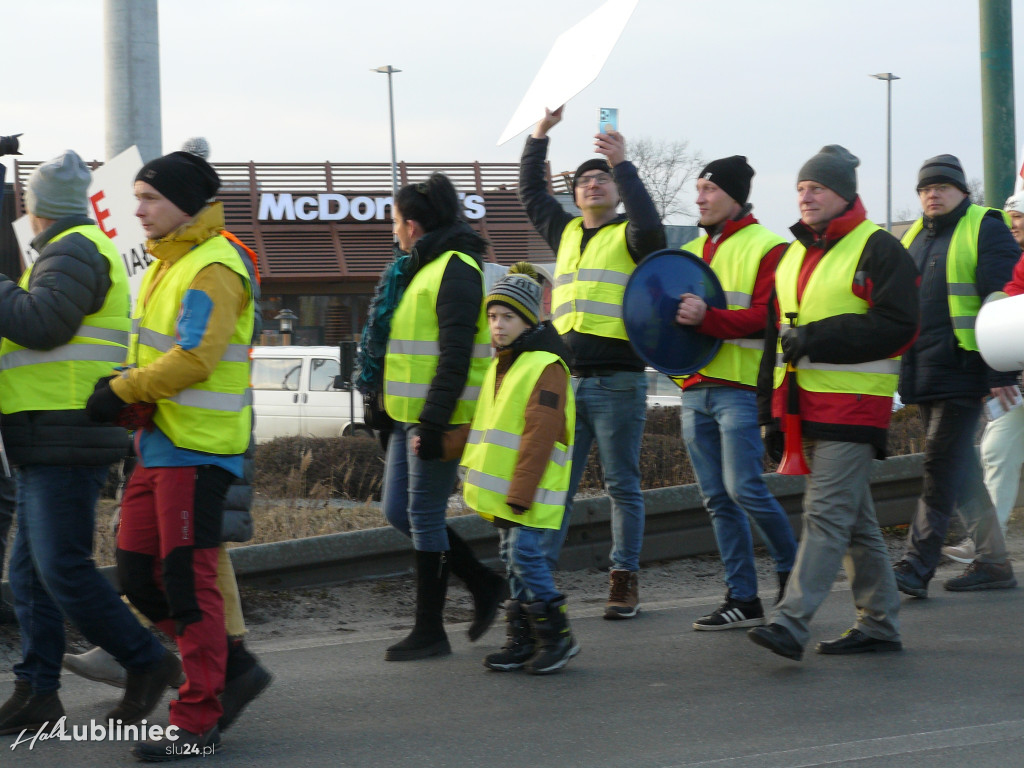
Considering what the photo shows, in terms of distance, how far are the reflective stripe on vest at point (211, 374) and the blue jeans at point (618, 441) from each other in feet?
6.77

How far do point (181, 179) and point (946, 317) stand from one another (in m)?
3.90

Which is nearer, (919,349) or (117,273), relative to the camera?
(117,273)

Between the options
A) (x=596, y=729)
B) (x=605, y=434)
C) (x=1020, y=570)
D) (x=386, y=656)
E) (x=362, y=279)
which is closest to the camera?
(x=596, y=729)

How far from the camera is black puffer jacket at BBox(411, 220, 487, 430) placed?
5176 mm

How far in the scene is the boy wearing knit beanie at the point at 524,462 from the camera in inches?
199

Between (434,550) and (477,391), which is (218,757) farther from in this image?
(477,391)

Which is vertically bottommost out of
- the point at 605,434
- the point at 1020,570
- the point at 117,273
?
the point at 1020,570

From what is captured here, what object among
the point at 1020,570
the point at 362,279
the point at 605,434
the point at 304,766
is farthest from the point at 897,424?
the point at 362,279

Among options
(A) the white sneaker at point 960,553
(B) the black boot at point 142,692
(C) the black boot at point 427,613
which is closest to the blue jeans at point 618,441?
(C) the black boot at point 427,613

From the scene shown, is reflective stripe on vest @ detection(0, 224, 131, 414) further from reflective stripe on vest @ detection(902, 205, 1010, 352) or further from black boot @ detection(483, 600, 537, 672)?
reflective stripe on vest @ detection(902, 205, 1010, 352)

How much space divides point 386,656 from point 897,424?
6434mm

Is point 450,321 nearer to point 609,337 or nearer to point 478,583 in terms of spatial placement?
point 609,337

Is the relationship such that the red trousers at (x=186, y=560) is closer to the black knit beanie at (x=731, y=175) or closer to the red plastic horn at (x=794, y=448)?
the red plastic horn at (x=794, y=448)

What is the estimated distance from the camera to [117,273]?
4.41 metres
